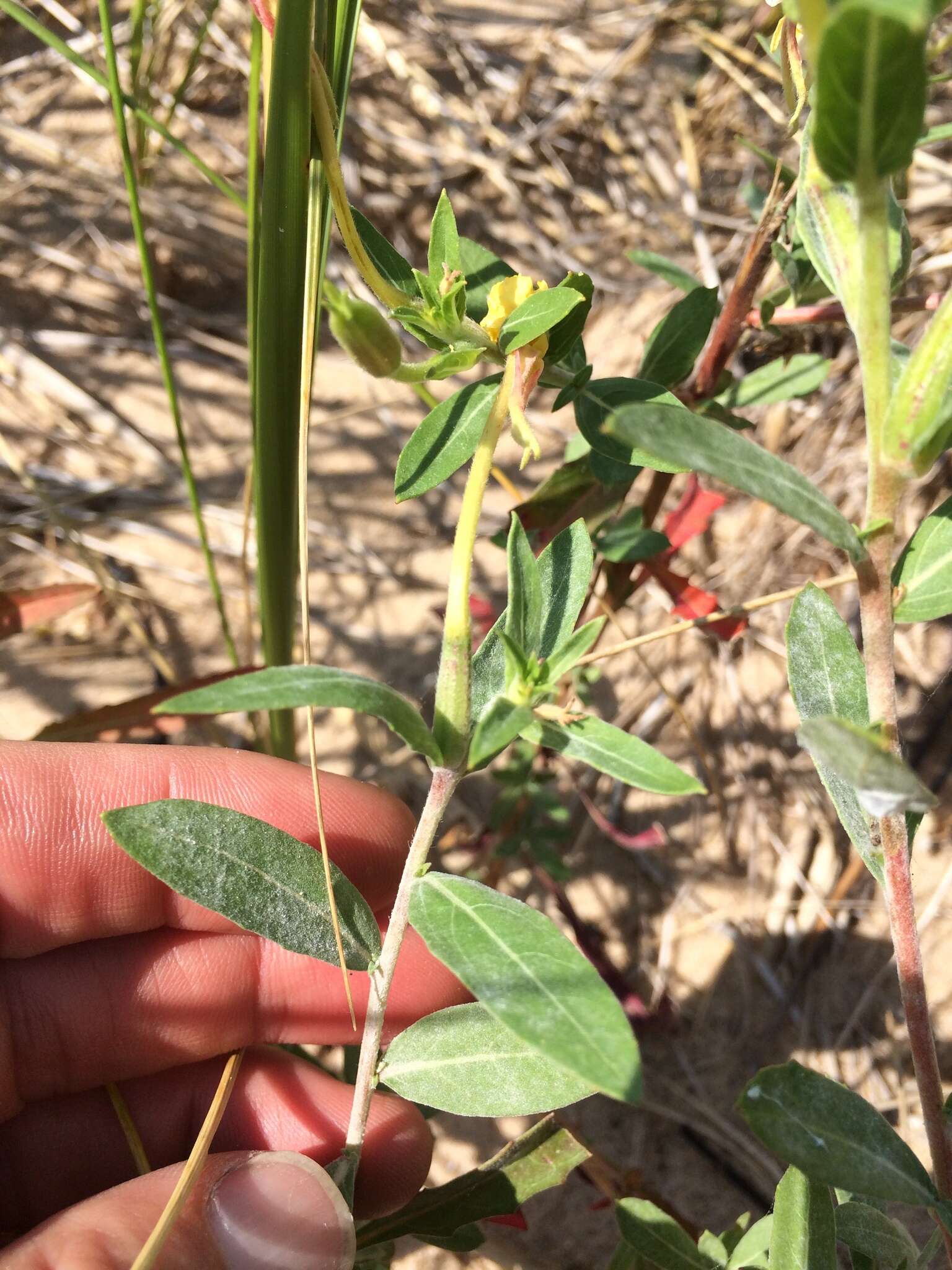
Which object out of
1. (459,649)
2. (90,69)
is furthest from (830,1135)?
(90,69)

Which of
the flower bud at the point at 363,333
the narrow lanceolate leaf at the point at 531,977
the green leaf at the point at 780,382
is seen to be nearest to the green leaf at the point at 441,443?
the flower bud at the point at 363,333

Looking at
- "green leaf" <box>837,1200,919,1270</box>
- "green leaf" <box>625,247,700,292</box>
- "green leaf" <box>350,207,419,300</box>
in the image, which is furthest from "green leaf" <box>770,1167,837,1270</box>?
"green leaf" <box>625,247,700,292</box>

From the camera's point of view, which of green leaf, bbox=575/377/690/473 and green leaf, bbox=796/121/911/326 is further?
green leaf, bbox=575/377/690/473

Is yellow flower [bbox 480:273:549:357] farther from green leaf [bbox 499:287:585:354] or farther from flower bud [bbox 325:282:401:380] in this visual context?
flower bud [bbox 325:282:401:380]

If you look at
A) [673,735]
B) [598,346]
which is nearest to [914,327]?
[598,346]

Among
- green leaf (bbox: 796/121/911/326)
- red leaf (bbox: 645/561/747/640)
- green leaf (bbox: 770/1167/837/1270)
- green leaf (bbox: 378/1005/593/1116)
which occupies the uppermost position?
green leaf (bbox: 796/121/911/326)

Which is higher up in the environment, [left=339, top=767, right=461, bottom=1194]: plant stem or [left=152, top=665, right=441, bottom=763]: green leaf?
[left=152, top=665, right=441, bottom=763]: green leaf

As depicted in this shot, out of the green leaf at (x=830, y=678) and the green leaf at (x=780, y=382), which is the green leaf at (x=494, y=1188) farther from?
the green leaf at (x=780, y=382)
